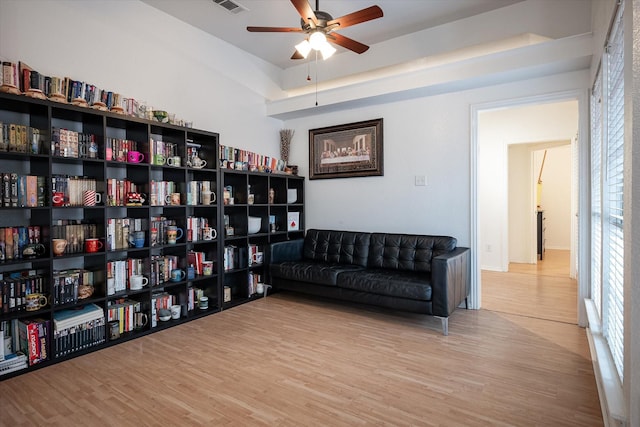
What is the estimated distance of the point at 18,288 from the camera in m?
2.44

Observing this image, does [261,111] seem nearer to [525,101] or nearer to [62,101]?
[62,101]

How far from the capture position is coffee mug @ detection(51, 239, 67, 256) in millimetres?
2584

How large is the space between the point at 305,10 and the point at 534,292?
4.29m

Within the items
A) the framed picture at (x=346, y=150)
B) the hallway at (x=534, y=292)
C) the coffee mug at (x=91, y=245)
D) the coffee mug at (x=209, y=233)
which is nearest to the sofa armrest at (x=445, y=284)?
the hallway at (x=534, y=292)

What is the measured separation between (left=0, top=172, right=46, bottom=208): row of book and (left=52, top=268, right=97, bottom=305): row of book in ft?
1.88

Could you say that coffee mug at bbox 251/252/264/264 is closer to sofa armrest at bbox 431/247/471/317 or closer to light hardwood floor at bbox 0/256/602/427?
light hardwood floor at bbox 0/256/602/427

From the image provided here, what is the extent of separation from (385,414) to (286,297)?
2.60m

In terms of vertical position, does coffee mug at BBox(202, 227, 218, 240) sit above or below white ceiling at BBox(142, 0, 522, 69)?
A: below

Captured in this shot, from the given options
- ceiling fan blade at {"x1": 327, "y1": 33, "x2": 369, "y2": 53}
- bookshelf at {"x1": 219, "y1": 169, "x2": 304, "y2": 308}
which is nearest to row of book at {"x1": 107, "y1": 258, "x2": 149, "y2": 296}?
bookshelf at {"x1": 219, "y1": 169, "x2": 304, "y2": 308}

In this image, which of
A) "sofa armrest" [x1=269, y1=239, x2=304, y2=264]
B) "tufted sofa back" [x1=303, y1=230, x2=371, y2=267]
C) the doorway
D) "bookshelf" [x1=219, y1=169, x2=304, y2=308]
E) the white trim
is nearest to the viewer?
the white trim

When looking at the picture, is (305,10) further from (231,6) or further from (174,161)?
(174,161)

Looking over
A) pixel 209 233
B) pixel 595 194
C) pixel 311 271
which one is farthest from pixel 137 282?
pixel 595 194

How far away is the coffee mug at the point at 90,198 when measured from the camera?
9.17 ft

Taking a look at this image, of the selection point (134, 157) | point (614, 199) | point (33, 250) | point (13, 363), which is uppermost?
point (134, 157)
